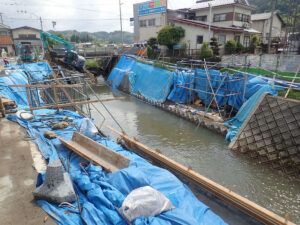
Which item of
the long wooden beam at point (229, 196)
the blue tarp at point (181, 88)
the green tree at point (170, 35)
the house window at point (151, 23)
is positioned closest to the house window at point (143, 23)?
the house window at point (151, 23)

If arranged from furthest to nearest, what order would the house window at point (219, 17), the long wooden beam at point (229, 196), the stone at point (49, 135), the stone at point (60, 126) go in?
the house window at point (219, 17) < the stone at point (60, 126) < the stone at point (49, 135) < the long wooden beam at point (229, 196)

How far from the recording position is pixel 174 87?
16.1 m

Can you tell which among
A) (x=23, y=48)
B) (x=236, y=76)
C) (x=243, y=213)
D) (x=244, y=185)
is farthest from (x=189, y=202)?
(x=23, y=48)

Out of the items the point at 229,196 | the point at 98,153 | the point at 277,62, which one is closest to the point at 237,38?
the point at 277,62

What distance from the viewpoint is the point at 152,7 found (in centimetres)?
3250

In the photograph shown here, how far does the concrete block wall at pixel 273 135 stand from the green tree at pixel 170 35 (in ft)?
58.5

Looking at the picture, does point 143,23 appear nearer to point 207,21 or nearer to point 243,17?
point 207,21

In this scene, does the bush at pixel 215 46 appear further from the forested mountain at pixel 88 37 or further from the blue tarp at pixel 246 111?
the forested mountain at pixel 88 37

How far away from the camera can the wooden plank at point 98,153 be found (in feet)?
19.7

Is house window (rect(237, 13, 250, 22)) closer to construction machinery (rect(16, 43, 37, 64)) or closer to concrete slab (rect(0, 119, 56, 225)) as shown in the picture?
construction machinery (rect(16, 43, 37, 64))

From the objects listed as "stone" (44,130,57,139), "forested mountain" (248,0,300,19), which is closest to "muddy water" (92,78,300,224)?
"stone" (44,130,57,139)

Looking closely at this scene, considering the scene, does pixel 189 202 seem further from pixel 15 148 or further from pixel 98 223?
pixel 15 148

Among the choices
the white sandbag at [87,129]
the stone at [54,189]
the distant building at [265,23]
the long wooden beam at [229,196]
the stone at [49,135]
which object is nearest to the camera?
the stone at [54,189]

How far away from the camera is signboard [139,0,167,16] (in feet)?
102
